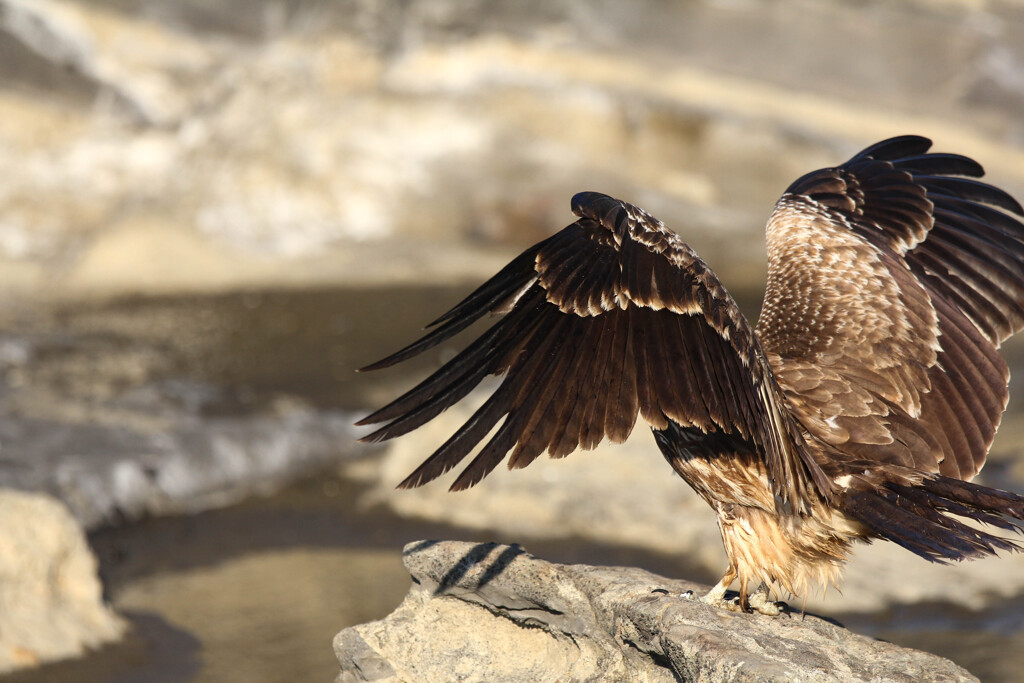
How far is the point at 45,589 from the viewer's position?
523 cm

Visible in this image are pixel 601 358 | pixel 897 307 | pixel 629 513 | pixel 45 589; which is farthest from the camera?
pixel 629 513

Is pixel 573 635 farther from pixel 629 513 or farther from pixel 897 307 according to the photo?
pixel 629 513

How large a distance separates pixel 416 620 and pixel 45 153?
12.5 m

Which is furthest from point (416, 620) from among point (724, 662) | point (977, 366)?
point (977, 366)

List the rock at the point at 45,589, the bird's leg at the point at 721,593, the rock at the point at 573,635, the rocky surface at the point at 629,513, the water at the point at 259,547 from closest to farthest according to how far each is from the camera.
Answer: the rock at the point at 573,635 < the bird's leg at the point at 721,593 < the rock at the point at 45,589 < the water at the point at 259,547 < the rocky surface at the point at 629,513

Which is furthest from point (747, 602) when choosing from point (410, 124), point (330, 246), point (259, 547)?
point (410, 124)

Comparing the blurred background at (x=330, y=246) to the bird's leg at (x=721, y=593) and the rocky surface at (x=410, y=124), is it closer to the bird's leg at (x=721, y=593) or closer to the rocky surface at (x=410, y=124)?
the rocky surface at (x=410, y=124)

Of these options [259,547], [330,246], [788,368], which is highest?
[330,246]

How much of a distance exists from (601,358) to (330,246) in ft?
34.7

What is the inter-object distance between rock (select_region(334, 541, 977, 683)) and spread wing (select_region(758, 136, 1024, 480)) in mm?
640

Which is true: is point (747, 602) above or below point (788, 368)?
below

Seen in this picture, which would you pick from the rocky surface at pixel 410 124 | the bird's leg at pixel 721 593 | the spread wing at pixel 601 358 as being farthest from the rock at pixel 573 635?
the rocky surface at pixel 410 124

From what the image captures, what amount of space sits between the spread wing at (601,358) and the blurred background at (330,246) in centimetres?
267

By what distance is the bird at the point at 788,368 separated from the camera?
289 centimetres
